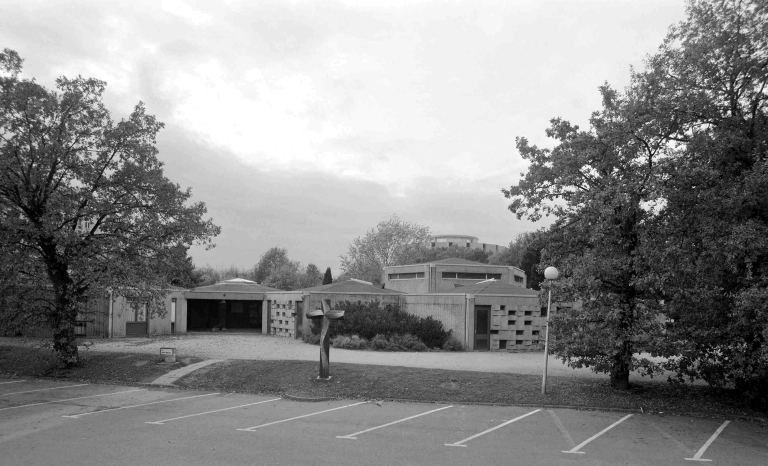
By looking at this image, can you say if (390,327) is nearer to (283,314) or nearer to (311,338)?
(311,338)

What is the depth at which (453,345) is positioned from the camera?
26.6 m

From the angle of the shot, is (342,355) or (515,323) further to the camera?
(515,323)

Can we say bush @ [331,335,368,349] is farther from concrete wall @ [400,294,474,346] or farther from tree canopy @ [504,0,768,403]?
tree canopy @ [504,0,768,403]

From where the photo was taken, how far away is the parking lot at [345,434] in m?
10.6

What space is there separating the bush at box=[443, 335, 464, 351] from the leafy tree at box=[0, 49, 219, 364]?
37.7 ft

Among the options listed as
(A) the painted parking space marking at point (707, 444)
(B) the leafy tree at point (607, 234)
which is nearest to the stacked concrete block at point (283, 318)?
(B) the leafy tree at point (607, 234)

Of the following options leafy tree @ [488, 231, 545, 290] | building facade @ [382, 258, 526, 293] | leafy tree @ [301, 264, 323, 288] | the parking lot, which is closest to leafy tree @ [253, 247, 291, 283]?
leafy tree @ [301, 264, 323, 288]

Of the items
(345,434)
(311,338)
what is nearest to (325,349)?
(345,434)

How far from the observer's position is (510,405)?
50.9ft

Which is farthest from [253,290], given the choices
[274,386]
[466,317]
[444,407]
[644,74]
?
[644,74]

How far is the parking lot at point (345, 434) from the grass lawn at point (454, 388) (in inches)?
25.8

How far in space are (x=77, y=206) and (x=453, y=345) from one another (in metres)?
16.3

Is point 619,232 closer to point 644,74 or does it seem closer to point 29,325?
point 644,74

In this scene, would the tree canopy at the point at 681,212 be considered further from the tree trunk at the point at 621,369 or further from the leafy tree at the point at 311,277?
the leafy tree at the point at 311,277
